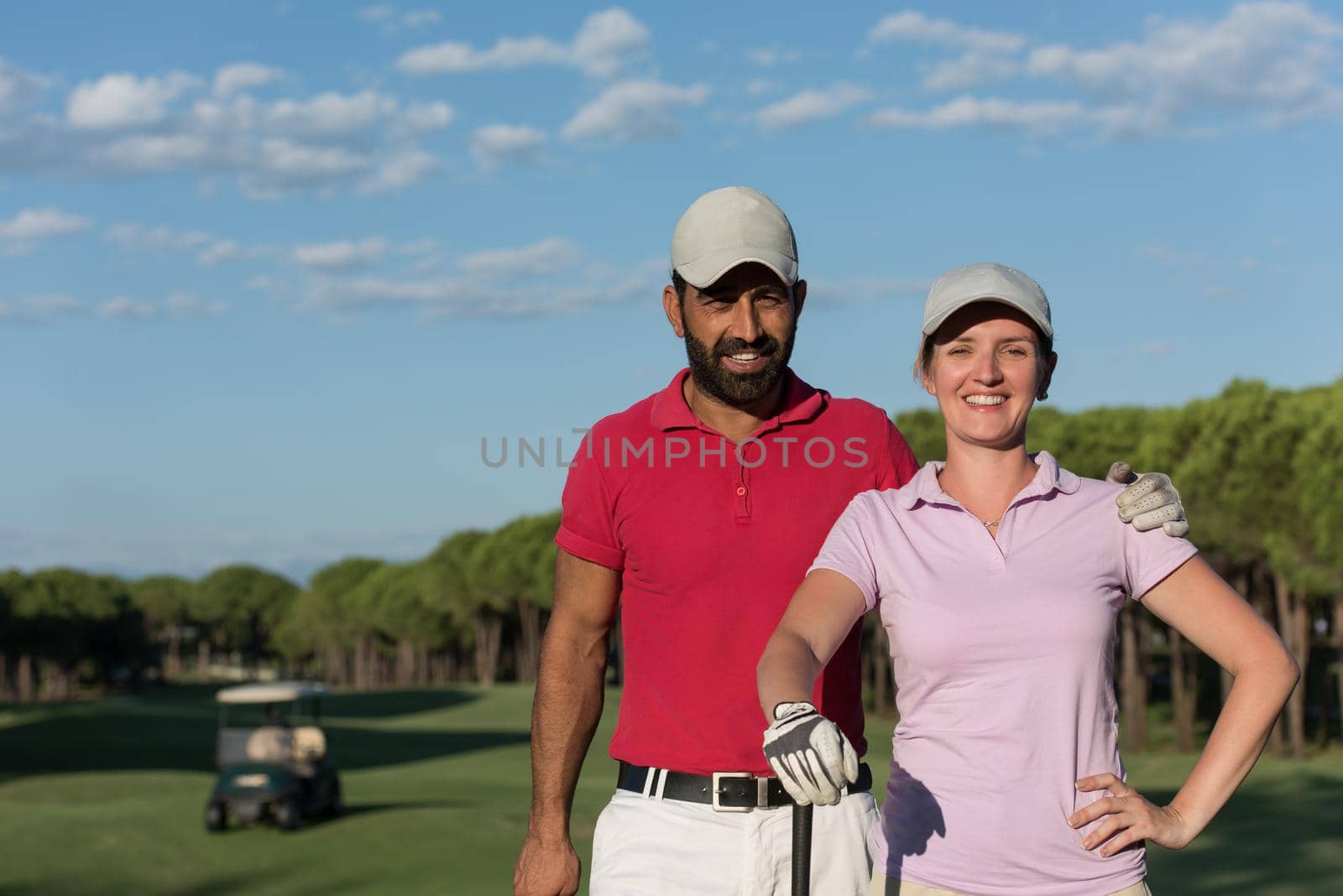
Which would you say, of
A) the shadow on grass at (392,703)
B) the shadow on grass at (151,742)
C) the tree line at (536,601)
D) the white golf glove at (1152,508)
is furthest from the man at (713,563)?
the shadow on grass at (392,703)

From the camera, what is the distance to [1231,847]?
21219 mm

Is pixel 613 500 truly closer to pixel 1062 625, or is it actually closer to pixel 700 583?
pixel 700 583

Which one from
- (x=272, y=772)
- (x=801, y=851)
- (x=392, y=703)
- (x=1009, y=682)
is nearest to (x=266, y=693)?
(x=272, y=772)

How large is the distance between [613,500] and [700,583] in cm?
43

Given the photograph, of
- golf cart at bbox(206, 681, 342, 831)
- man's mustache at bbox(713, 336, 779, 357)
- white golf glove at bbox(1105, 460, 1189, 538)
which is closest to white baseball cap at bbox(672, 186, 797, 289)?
man's mustache at bbox(713, 336, 779, 357)

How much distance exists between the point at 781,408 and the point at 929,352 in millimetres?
1282

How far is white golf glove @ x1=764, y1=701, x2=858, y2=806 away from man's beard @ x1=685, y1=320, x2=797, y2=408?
181 centimetres

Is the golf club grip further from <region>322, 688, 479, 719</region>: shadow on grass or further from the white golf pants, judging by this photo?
<region>322, 688, 479, 719</region>: shadow on grass

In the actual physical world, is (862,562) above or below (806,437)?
below

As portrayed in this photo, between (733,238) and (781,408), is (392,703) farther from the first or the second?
(733,238)

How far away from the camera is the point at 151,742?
166 feet

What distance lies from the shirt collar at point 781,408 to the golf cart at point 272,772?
1809 centimetres

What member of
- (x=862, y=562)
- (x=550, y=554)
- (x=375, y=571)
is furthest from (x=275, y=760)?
(x=375, y=571)

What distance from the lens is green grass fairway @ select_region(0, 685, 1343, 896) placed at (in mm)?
19531
